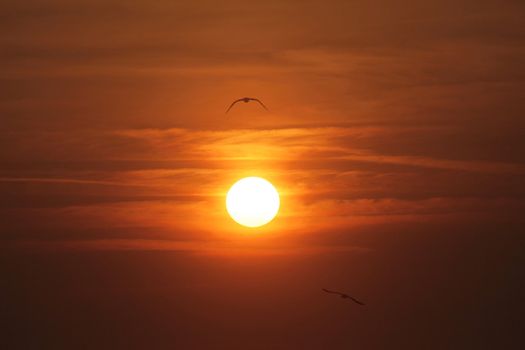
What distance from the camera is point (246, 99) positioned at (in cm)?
6875
